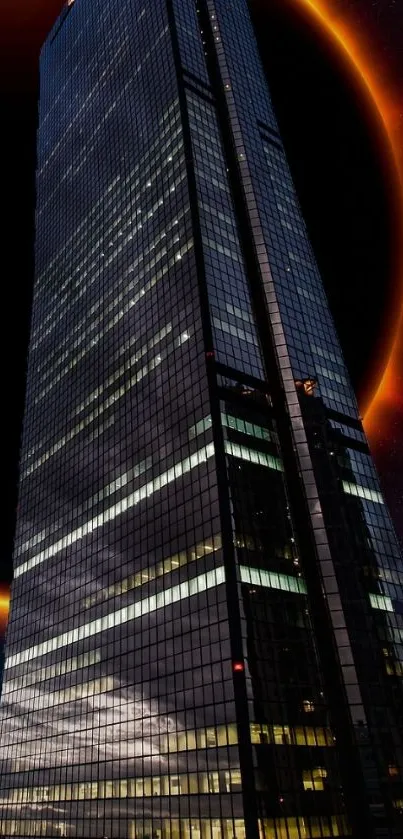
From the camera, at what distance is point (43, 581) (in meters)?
99.9

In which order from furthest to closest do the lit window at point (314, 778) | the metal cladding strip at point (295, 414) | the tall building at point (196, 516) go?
the metal cladding strip at point (295, 414), the tall building at point (196, 516), the lit window at point (314, 778)

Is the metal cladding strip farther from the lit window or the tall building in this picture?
the lit window

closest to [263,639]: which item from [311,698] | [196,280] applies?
[311,698]

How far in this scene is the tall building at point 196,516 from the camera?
5984cm

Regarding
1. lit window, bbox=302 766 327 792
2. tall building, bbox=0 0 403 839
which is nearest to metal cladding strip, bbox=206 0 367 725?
tall building, bbox=0 0 403 839

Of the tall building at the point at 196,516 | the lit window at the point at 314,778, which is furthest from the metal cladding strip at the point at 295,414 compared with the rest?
the lit window at the point at 314,778

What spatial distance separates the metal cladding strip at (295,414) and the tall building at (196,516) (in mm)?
272

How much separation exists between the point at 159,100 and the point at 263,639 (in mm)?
96865

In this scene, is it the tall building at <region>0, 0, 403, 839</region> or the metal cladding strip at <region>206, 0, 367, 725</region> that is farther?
the metal cladding strip at <region>206, 0, 367, 725</region>

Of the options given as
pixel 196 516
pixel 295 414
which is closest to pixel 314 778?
pixel 196 516

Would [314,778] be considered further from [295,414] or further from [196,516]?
[295,414]

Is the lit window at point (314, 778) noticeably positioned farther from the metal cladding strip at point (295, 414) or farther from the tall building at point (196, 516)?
the metal cladding strip at point (295, 414)

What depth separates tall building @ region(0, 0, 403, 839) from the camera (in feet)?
196

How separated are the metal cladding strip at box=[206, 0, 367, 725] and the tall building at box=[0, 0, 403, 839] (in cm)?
27
